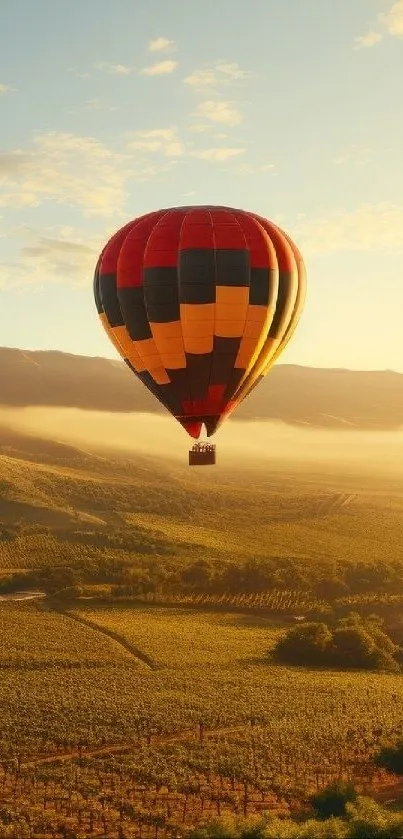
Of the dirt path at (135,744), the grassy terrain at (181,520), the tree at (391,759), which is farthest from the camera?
the grassy terrain at (181,520)

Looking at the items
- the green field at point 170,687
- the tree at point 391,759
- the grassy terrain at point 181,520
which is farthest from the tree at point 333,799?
the grassy terrain at point 181,520

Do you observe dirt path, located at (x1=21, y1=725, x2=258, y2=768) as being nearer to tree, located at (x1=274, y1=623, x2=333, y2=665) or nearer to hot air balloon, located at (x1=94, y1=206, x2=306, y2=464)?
hot air balloon, located at (x1=94, y1=206, x2=306, y2=464)

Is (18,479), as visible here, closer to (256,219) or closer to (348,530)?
(348,530)

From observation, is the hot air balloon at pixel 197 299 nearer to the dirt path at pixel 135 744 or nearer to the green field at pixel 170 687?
the green field at pixel 170 687

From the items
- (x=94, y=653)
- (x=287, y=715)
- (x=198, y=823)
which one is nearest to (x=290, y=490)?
(x=94, y=653)

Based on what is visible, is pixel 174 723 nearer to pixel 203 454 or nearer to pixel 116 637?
pixel 203 454

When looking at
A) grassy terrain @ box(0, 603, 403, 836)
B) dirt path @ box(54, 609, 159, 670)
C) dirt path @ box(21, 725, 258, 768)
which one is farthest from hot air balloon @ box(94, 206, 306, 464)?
dirt path @ box(54, 609, 159, 670)
